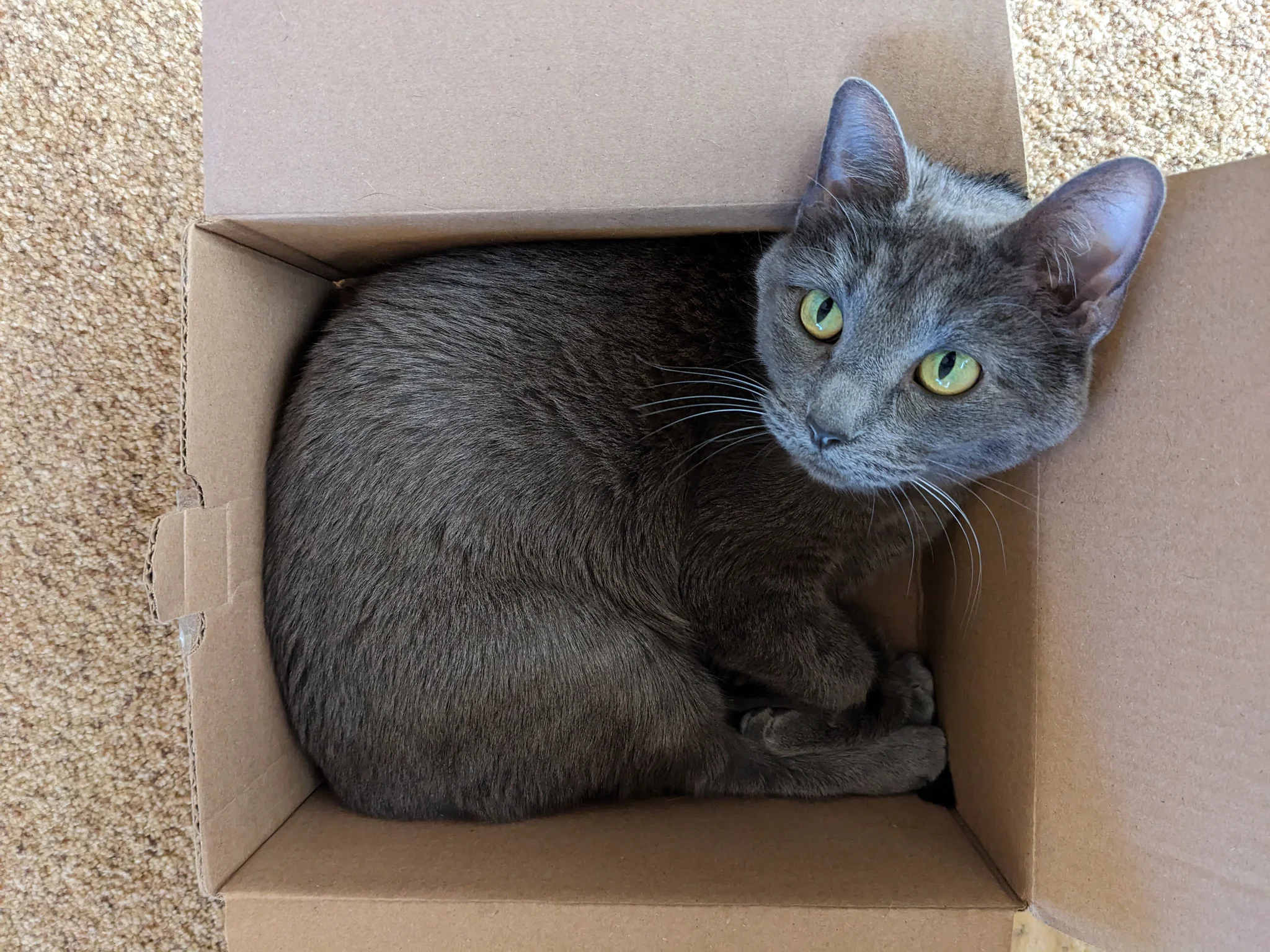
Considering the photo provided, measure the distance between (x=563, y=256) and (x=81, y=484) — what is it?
2.79 feet

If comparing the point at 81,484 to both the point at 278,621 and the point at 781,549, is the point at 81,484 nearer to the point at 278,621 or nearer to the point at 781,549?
the point at 278,621

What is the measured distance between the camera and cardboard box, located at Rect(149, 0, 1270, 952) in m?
0.74

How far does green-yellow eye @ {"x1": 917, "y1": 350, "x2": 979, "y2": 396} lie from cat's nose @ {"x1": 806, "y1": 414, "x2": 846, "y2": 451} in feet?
0.32

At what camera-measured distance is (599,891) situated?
87cm

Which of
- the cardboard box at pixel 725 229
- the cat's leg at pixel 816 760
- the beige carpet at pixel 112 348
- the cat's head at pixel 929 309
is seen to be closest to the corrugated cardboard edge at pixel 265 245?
the cardboard box at pixel 725 229

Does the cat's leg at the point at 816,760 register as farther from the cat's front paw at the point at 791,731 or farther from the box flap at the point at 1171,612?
the box flap at the point at 1171,612

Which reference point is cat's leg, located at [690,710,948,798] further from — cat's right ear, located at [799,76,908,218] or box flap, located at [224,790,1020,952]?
cat's right ear, located at [799,76,908,218]

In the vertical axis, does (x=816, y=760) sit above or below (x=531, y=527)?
below

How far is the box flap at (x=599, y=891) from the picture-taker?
843 millimetres

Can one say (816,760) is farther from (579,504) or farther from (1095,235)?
(1095,235)

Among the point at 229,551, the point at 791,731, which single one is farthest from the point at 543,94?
the point at 791,731

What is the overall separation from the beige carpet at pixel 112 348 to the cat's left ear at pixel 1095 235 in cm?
66

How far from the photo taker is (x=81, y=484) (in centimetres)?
128

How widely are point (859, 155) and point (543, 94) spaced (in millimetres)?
315
